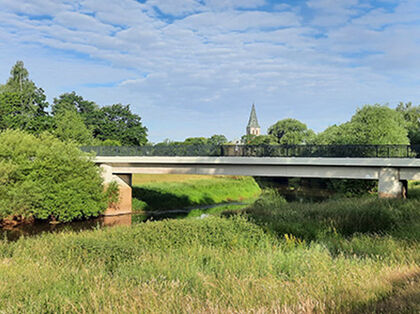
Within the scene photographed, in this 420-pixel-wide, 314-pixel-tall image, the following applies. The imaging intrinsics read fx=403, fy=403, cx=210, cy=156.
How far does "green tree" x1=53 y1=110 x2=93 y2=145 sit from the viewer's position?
225 ft

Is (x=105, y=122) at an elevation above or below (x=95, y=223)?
above

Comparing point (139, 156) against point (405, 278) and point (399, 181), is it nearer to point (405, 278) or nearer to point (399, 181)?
point (399, 181)

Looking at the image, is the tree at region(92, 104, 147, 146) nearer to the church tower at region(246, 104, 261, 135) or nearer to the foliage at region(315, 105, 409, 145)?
the foliage at region(315, 105, 409, 145)

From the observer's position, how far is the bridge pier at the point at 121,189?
3738 centimetres

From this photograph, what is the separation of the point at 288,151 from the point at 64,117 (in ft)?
176

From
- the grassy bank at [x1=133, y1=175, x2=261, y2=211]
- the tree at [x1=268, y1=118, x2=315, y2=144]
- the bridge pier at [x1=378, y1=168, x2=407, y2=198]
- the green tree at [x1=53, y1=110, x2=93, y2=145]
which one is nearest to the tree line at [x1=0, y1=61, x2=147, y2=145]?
the green tree at [x1=53, y1=110, x2=93, y2=145]

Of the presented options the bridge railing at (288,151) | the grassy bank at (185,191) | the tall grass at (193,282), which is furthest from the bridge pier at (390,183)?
the grassy bank at (185,191)

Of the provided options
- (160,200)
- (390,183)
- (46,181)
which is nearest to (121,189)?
(160,200)

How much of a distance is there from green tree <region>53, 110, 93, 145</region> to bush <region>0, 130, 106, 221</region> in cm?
3466

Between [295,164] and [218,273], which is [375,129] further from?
[218,273]

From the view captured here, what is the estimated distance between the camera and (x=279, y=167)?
30.6 metres

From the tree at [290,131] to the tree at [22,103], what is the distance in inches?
2204

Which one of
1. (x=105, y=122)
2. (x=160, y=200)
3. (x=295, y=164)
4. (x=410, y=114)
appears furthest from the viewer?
(x=410, y=114)

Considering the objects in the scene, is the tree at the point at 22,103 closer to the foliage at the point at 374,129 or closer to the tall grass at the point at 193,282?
the foliage at the point at 374,129
